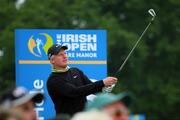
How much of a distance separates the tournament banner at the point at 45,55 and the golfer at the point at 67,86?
96.0 inches

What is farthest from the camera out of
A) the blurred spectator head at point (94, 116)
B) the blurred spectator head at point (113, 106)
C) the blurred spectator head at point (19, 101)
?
the blurred spectator head at point (19, 101)

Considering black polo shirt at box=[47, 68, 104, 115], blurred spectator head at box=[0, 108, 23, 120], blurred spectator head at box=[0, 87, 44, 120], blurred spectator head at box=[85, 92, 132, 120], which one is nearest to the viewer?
blurred spectator head at box=[0, 108, 23, 120]

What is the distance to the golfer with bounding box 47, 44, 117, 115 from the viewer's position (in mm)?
11164

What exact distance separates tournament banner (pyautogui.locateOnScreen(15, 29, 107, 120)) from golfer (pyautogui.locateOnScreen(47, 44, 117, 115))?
2438 millimetres

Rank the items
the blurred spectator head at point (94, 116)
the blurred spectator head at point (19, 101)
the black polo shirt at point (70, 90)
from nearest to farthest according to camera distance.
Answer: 1. the blurred spectator head at point (94, 116)
2. the blurred spectator head at point (19, 101)
3. the black polo shirt at point (70, 90)

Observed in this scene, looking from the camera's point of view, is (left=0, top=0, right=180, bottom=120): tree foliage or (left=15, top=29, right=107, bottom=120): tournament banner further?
(left=0, top=0, right=180, bottom=120): tree foliage

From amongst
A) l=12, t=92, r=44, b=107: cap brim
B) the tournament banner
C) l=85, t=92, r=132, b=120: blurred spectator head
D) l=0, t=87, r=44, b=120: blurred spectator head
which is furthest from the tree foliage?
l=85, t=92, r=132, b=120: blurred spectator head

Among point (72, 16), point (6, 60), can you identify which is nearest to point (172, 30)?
point (72, 16)

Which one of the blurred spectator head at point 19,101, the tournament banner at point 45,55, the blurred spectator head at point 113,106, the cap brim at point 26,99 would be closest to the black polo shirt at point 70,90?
the tournament banner at point 45,55

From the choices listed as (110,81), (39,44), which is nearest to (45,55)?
(39,44)

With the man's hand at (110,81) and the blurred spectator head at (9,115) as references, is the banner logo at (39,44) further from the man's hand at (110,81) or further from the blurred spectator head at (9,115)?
the blurred spectator head at (9,115)

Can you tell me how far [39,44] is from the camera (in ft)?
46.5

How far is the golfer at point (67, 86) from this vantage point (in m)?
11.2

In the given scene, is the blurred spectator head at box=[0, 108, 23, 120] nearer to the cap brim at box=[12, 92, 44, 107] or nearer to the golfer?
the cap brim at box=[12, 92, 44, 107]
